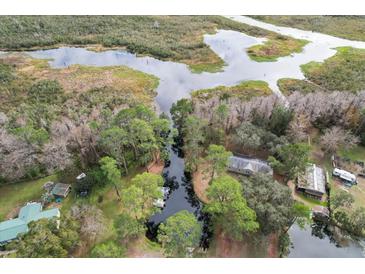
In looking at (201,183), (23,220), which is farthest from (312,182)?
(23,220)

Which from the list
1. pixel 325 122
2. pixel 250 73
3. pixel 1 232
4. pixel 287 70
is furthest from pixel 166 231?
pixel 287 70

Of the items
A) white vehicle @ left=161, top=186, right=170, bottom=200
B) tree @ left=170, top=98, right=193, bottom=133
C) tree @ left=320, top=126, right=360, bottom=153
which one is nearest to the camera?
white vehicle @ left=161, top=186, right=170, bottom=200

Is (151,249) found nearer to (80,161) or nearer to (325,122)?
(80,161)

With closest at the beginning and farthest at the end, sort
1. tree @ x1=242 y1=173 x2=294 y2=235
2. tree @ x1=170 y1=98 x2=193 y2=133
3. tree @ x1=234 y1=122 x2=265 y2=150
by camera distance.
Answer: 1. tree @ x1=242 y1=173 x2=294 y2=235
2. tree @ x1=234 y1=122 x2=265 y2=150
3. tree @ x1=170 y1=98 x2=193 y2=133

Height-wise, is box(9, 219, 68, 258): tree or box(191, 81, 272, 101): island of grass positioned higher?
box(9, 219, 68, 258): tree

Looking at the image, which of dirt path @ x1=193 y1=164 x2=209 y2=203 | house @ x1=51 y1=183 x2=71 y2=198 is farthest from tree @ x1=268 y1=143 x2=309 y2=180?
house @ x1=51 y1=183 x2=71 y2=198

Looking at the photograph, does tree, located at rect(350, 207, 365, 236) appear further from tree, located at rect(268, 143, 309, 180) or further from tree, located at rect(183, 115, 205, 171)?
tree, located at rect(183, 115, 205, 171)

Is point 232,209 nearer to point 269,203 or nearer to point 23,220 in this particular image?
point 269,203

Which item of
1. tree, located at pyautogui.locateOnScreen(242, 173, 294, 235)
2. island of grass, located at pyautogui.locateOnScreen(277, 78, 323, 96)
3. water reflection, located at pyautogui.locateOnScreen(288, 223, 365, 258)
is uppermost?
tree, located at pyautogui.locateOnScreen(242, 173, 294, 235)
